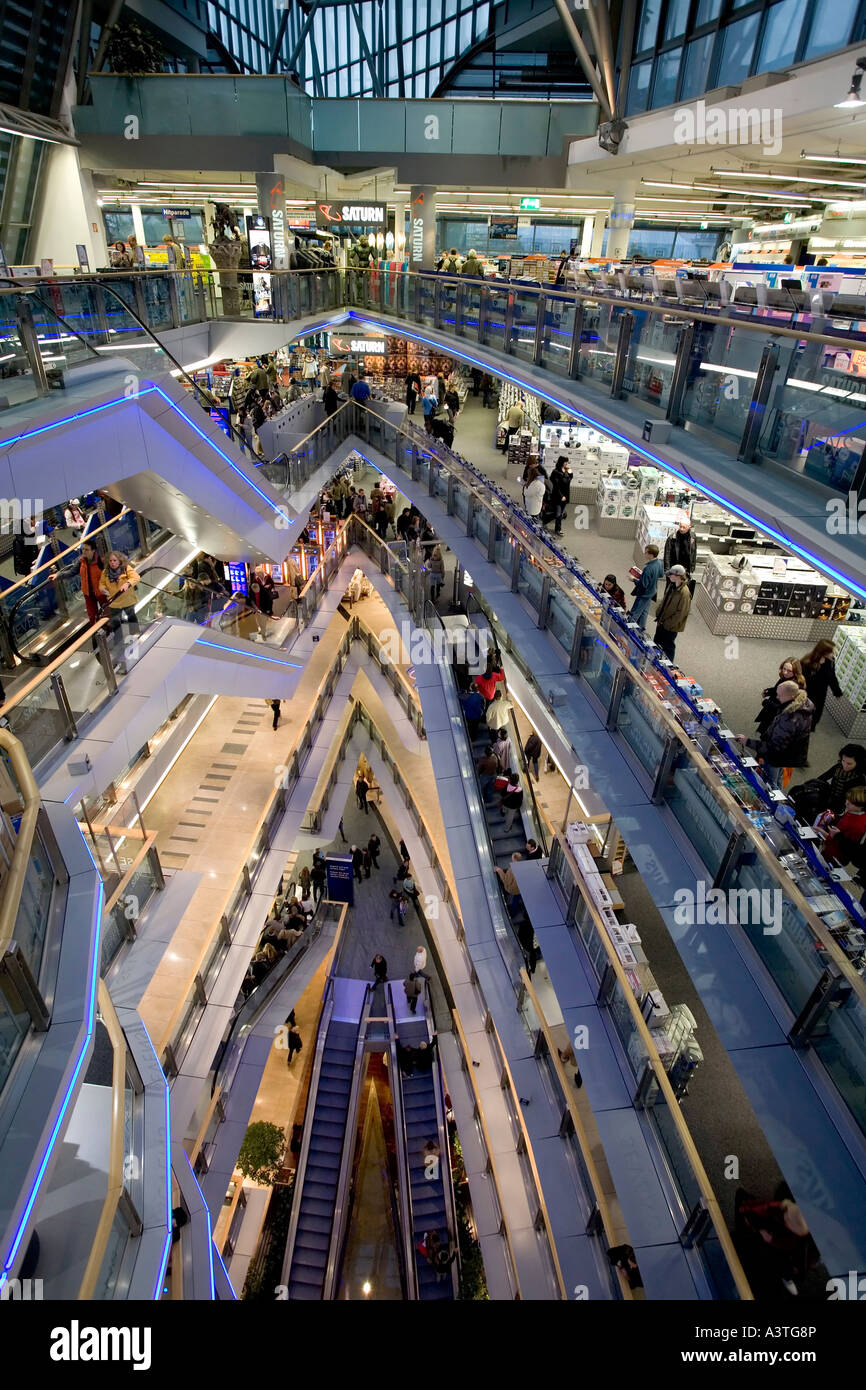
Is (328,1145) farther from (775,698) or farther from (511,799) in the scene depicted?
(775,698)

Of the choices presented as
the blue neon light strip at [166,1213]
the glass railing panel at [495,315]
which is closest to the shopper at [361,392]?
the glass railing panel at [495,315]

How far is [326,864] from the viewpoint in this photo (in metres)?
17.1

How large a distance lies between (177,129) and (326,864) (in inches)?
800

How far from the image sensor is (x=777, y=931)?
4.49 metres

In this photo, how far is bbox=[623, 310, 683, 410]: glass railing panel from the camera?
6.73 metres

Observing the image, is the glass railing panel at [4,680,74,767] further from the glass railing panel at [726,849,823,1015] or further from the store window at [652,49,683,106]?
the store window at [652,49,683,106]

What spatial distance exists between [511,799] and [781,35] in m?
12.7

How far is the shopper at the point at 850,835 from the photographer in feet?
16.5

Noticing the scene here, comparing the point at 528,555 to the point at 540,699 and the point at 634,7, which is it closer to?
the point at 540,699

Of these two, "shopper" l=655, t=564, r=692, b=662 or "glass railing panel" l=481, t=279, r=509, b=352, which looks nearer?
"shopper" l=655, t=564, r=692, b=662

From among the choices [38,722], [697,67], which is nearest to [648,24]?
[697,67]

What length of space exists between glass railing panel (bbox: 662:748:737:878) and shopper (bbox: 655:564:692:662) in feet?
7.52

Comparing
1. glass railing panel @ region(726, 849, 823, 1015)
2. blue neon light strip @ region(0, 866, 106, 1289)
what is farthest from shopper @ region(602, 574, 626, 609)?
blue neon light strip @ region(0, 866, 106, 1289)

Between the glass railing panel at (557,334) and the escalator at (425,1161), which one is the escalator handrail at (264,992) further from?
the glass railing panel at (557,334)
